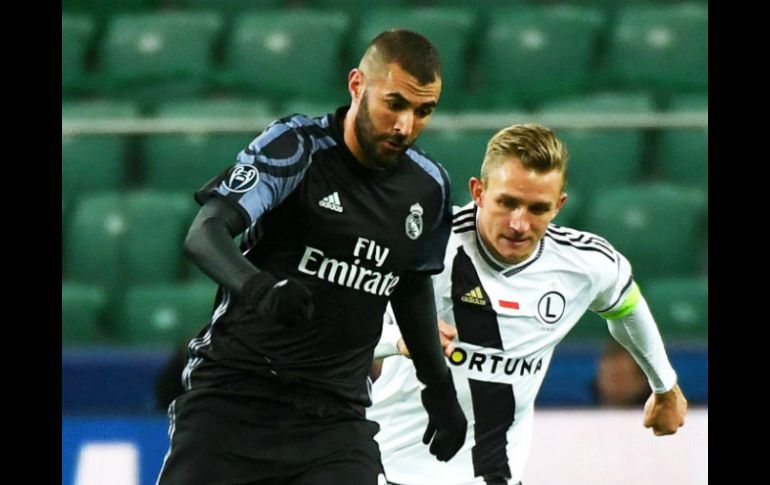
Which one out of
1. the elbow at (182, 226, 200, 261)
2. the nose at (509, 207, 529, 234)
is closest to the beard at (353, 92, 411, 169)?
the elbow at (182, 226, 200, 261)

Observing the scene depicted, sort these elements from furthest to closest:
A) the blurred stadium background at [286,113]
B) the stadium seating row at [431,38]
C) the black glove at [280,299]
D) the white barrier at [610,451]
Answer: the stadium seating row at [431,38], the blurred stadium background at [286,113], the white barrier at [610,451], the black glove at [280,299]

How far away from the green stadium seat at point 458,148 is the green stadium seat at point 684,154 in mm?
860

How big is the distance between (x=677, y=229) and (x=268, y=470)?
344 cm

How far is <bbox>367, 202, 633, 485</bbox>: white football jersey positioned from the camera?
4281 millimetres

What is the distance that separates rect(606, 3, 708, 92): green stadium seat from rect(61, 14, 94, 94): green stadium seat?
305cm

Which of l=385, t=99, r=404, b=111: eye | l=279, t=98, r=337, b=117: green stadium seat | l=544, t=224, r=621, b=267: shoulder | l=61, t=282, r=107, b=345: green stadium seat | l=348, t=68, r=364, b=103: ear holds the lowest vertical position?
l=61, t=282, r=107, b=345: green stadium seat

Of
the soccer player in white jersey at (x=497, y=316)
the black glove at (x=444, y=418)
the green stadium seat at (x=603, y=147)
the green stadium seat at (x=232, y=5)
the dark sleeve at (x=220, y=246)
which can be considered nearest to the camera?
the dark sleeve at (x=220, y=246)

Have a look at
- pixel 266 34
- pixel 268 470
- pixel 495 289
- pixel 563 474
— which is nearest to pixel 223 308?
pixel 268 470

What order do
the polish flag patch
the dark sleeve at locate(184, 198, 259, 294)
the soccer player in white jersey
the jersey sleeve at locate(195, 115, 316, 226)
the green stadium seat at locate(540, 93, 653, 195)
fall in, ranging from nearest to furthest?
the dark sleeve at locate(184, 198, 259, 294), the jersey sleeve at locate(195, 115, 316, 226), the soccer player in white jersey, the polish flag patch, the green stadium seat at locate(540, 93, 653, 195)

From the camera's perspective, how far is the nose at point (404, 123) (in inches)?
133

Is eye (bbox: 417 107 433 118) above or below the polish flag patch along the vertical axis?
above

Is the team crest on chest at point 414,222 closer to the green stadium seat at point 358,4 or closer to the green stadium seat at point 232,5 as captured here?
the green stadium seat at point 358,4

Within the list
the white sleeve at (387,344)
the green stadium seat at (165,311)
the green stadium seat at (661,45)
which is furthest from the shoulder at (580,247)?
the green stadium seat at (661,45)

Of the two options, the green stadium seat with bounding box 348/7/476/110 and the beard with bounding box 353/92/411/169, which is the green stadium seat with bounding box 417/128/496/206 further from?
the beard with bounding box 353/92/411/169
